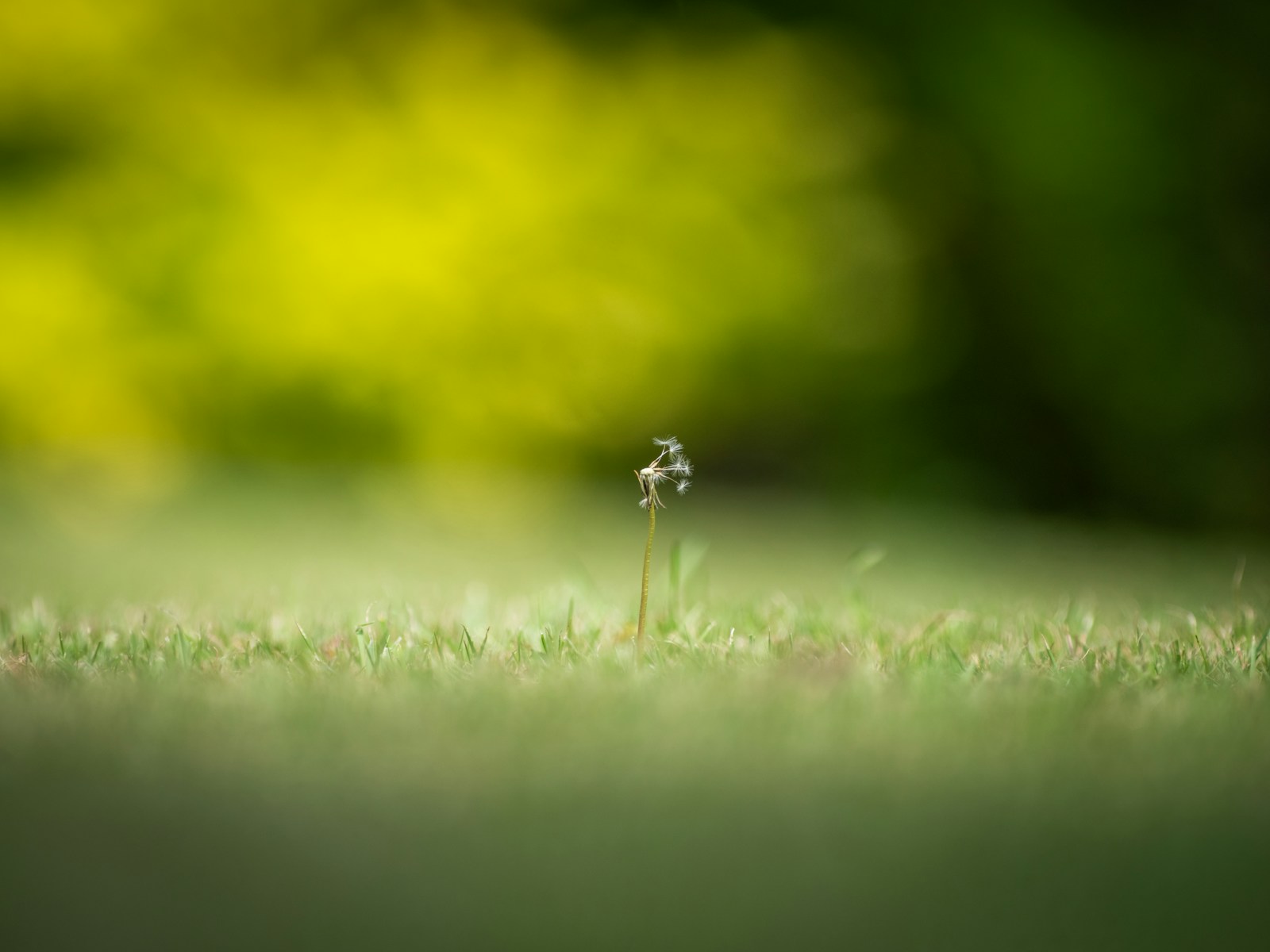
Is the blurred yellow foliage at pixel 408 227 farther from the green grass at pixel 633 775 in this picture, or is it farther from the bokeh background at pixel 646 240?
the green grass at pixel 633 775

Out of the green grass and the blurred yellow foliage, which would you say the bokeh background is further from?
the green grass

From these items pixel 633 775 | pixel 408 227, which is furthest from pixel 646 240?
pixel 633 775

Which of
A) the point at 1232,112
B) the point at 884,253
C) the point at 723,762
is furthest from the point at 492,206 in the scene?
the point at 723,762

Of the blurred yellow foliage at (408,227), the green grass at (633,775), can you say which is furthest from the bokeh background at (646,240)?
the green grass at (633,775)

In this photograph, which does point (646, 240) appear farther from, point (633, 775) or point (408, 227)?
point (633, 775)

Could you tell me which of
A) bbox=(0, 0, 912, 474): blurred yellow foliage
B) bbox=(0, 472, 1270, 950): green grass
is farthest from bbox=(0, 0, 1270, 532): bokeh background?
bbox=(0, 472, 1270, 950): green grass
